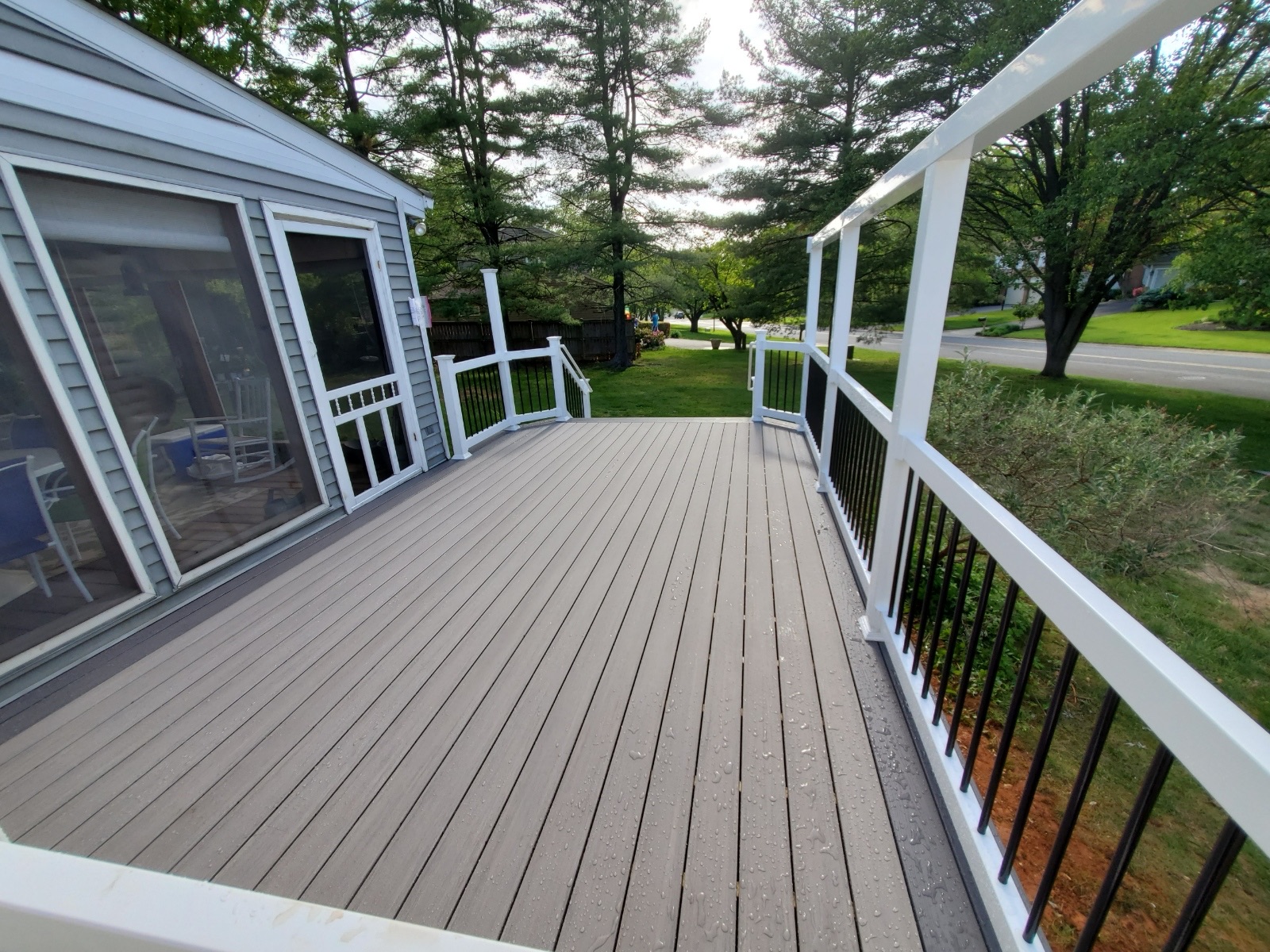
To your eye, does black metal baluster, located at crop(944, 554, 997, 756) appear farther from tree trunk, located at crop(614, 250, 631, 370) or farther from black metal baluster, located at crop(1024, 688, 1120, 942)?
tree trunk, located at crop(614, 250, 631, 370)

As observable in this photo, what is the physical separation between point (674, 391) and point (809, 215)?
17.1 ft

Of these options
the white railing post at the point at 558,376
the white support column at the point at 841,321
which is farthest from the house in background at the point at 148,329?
the white support column at the point at 841,321

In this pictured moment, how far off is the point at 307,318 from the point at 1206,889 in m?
4.04

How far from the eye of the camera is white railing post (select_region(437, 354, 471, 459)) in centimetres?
434

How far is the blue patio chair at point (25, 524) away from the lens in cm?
205

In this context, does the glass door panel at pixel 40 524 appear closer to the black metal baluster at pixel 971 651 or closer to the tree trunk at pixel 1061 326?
the black metal baluster at pixel 971 651

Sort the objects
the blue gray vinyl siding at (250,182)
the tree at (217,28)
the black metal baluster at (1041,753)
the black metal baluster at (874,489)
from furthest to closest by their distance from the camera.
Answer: the tree at (217,28) < the black metal baluster at (874,489) < the blue gray vinyl siding at (250,182) < the black metal baluster at (1041,753)

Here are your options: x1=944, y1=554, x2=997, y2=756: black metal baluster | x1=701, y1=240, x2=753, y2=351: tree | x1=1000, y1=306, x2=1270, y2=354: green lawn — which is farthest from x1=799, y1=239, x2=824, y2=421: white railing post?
x1=1000, y1=306, x2=1270, y2=354: green lawn

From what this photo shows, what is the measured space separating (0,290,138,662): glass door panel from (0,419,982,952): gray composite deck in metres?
0.28

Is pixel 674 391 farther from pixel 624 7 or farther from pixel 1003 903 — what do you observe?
pixel 1003 903

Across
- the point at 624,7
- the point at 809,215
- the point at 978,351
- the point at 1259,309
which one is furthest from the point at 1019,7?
the point at 978,351

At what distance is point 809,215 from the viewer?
39.9 ft

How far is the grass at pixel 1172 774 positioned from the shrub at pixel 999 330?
59.8ft

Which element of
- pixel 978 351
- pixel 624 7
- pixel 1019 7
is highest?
pixel 624 7
